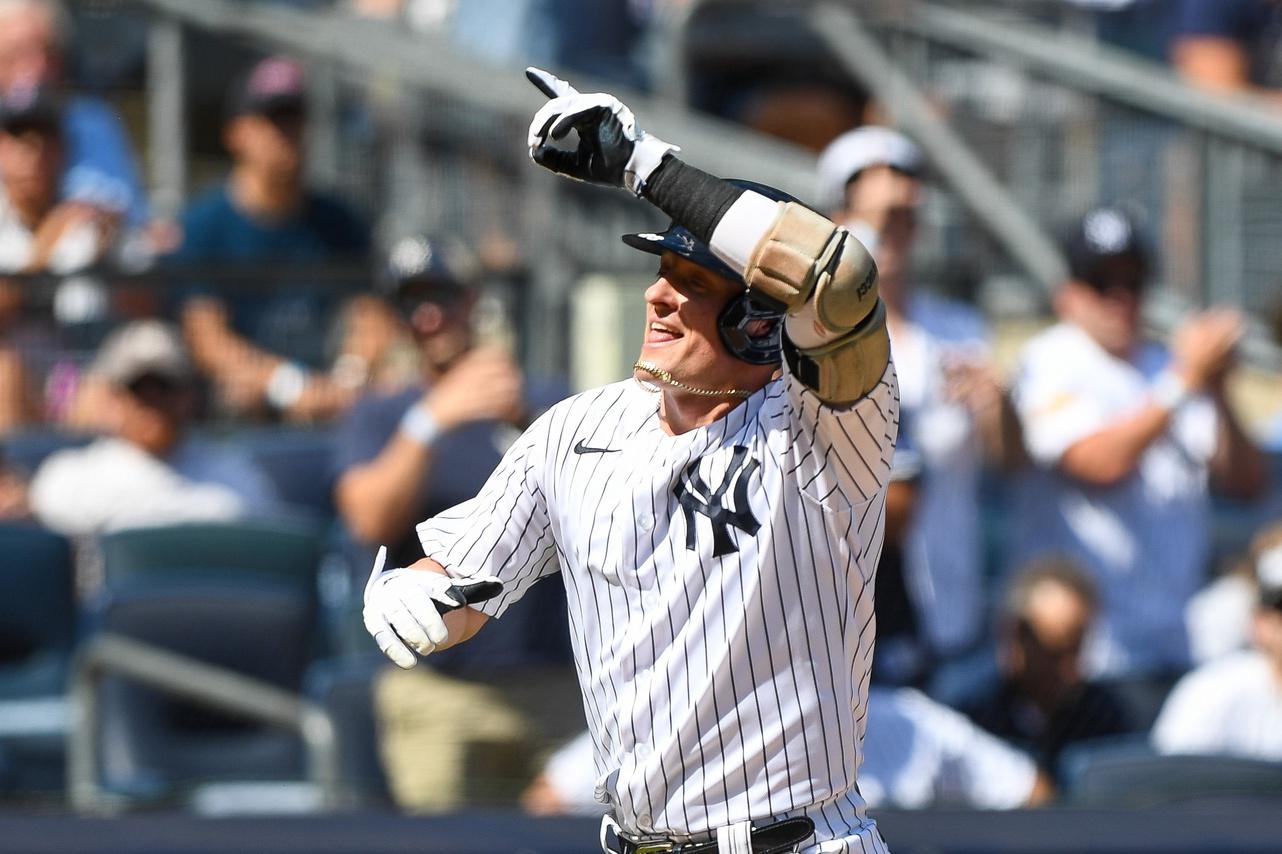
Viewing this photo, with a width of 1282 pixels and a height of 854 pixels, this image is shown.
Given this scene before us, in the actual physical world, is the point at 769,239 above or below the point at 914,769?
above

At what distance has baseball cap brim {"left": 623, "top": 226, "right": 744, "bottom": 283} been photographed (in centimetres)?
292

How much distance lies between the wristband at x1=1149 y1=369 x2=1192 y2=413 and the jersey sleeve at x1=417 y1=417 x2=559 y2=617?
276 cm

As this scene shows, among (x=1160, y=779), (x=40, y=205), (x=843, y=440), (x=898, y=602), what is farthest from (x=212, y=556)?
(x=843, y=440)

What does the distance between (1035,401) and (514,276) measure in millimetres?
1782

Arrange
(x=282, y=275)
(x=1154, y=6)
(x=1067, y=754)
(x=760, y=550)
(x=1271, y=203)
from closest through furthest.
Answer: (x=760, y=550) < (x=1067, y=754) < (x=282, y=275) < (x=1271, y=203) < (x=1154, y=6)

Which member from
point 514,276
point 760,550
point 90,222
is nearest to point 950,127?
point 514,276

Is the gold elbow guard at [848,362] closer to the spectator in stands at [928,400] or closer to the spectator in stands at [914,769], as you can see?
the spectator in stands at [914,769]

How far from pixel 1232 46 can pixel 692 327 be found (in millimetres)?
5431

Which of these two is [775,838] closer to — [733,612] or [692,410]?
[733,612]

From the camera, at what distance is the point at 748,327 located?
298 centimetres

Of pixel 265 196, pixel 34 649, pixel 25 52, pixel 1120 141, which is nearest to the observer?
pixel 34 649

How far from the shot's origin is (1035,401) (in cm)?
557

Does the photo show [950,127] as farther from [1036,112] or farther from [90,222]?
[90,222]

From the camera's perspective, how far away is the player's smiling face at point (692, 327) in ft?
9.69
